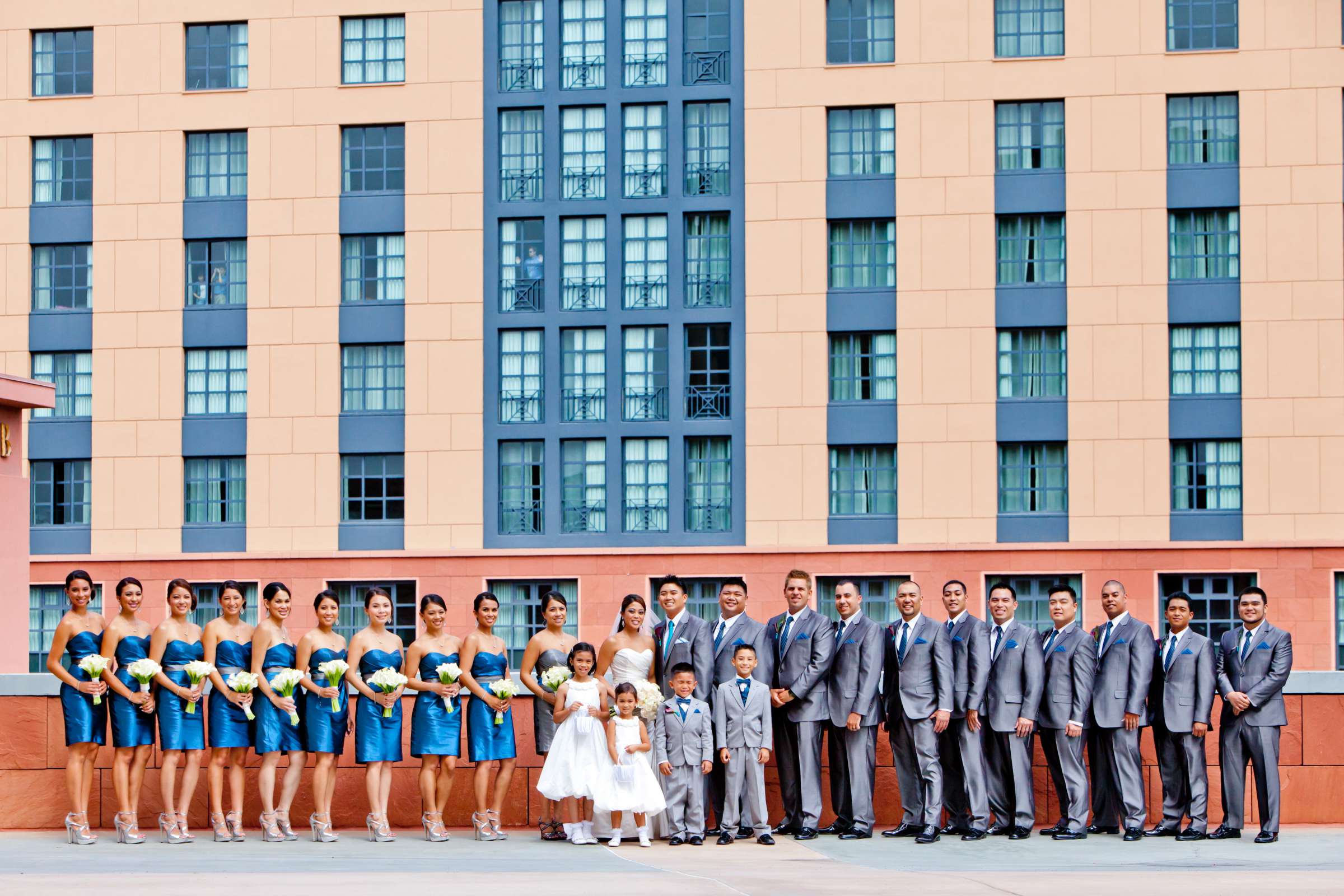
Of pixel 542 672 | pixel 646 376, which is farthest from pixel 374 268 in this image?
pixel 542 672

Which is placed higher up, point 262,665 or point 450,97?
point 450,97

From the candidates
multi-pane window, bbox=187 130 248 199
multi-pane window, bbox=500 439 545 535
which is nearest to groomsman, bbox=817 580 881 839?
multi-pane window, bbox=500 439 545 535

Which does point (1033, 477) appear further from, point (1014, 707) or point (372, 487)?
point (1014, 707)

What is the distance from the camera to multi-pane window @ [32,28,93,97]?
138ft

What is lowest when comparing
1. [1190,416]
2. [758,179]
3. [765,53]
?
[1190,416]

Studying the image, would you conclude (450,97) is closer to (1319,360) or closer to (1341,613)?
(1319,360)

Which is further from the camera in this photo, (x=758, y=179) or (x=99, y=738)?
(x=758, y=179)

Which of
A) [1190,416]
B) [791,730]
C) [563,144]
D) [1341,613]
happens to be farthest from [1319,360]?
[791,730]

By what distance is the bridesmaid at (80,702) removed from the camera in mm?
14781

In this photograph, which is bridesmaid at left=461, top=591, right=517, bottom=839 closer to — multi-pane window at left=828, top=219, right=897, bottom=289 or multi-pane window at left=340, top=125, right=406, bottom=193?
multi-pane window at left=828, top=219, right=897, bottom=289

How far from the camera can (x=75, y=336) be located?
4147cm

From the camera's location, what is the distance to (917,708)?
15.3m

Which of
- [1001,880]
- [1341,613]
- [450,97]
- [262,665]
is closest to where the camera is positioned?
[1001,880]

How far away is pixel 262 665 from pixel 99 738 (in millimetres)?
1520
